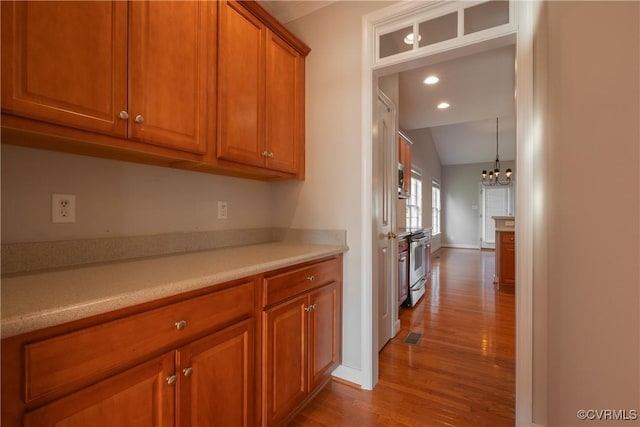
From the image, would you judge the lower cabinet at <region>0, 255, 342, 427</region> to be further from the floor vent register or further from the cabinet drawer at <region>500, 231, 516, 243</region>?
the cabinet drawer at <region>500, 231, 516, 243</region>

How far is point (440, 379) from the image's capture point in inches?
78.0

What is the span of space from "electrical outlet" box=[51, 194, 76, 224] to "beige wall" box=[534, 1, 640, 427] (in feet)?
6.76

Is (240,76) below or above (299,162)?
above

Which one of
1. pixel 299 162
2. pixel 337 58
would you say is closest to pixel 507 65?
pixel 337 58

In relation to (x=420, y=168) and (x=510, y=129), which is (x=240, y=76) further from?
(x=510, y=129)

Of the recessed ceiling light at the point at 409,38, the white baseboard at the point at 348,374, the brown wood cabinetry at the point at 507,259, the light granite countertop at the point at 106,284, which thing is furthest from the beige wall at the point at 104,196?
the brown wood cabinetry at the point at 507,259

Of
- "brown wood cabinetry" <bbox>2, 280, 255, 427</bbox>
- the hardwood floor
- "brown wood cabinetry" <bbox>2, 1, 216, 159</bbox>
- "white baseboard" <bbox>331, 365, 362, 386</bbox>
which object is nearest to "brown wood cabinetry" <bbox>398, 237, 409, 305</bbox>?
the hardwood floor

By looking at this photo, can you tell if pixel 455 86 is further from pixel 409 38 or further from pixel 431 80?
pixel 409 38

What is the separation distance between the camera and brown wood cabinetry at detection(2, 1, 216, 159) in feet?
2.89

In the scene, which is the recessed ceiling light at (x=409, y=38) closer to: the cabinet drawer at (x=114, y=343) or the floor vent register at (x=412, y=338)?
the cabinet drawer at (x=114, y=343)

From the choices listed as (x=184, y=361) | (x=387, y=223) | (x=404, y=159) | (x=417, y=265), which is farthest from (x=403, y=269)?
(x=184, y=361)

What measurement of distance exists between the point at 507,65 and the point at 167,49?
318cm

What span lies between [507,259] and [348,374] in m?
3.50

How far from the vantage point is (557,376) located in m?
1.31
